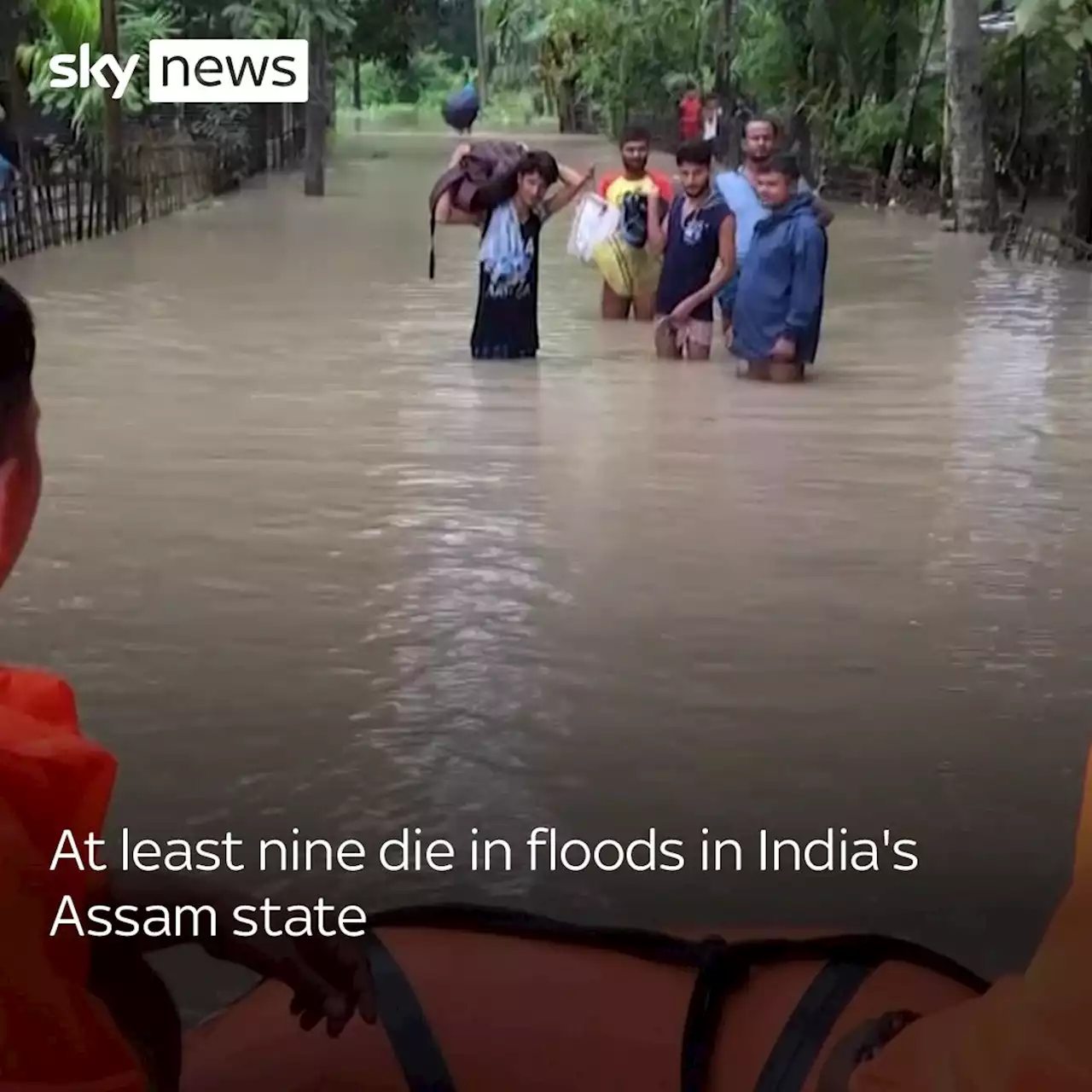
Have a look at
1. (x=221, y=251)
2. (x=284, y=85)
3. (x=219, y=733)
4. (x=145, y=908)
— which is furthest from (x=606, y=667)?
(x=221, y=251)

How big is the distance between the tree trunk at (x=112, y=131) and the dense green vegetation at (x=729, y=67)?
0.04 ft

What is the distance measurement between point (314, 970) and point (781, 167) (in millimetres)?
3742

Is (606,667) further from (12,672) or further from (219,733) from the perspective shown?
(12,672)

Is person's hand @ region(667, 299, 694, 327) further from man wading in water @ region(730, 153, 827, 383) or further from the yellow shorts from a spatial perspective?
the yellow shorts

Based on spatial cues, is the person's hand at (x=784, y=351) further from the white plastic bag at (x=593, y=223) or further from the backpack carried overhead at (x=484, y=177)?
the white plastic bag at (x=593, y=223)

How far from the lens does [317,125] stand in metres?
6.27

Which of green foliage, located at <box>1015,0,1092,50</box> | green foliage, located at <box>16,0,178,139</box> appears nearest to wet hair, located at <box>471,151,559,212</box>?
green foliage, located at <box>16,0,178,139</box>

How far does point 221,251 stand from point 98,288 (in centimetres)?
126

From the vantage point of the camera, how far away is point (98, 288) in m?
5.83

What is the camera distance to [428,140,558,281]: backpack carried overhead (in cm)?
441

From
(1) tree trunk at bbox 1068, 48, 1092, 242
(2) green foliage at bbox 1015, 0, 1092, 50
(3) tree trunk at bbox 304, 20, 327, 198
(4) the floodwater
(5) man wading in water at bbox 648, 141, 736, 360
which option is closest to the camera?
(4) the floodwater

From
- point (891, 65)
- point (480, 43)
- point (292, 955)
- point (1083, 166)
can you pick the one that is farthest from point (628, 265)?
point (891, 65)

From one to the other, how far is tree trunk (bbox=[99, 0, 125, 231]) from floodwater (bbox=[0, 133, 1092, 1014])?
48 centimetres

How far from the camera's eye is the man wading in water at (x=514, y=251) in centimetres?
447
